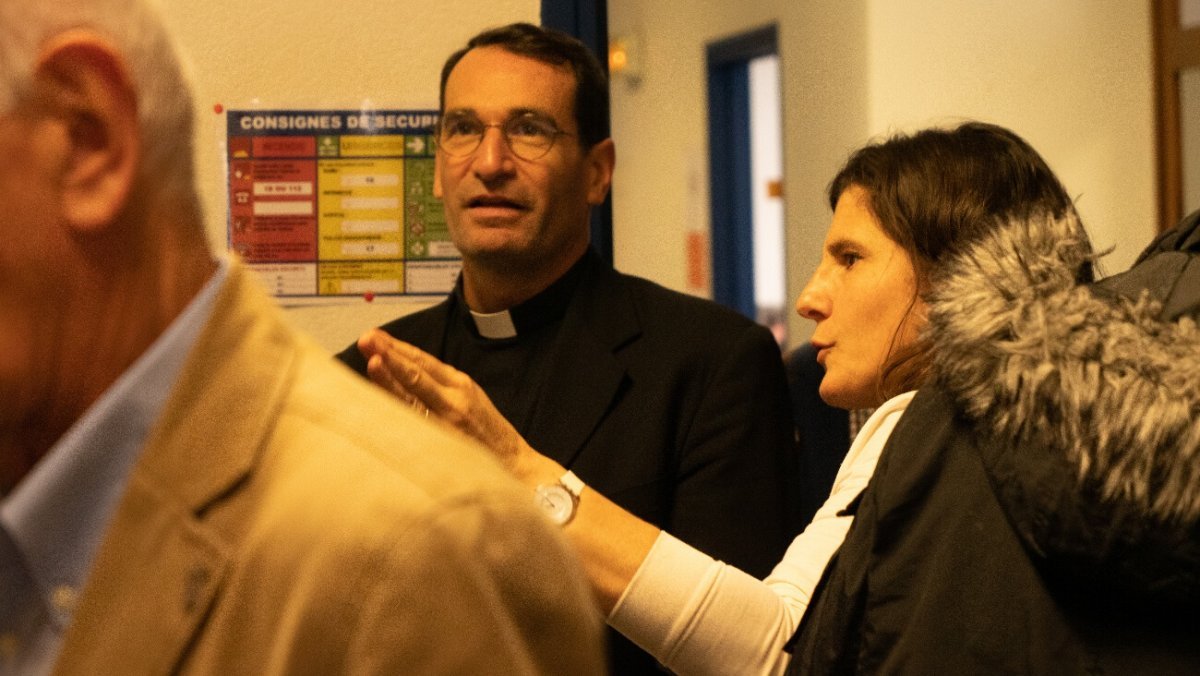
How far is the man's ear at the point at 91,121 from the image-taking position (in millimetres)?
738

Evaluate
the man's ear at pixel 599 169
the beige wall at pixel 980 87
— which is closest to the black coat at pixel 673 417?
the man's ear at pixel 599 169

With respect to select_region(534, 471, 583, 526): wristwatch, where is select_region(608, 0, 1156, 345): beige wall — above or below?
above

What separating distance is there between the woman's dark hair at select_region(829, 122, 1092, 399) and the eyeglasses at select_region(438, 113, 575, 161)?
61 centimetres

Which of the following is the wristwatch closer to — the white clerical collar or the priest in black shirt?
the priest in black shirt

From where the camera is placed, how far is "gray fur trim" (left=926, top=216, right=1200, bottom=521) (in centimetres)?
107

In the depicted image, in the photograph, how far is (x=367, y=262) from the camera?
226cm

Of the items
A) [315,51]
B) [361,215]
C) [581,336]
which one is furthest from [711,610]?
[315,51]

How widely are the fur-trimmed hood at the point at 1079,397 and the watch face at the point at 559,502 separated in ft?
1.43

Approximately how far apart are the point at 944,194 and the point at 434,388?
62cm

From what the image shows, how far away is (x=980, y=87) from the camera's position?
5.41 m

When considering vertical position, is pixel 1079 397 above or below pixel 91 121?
below

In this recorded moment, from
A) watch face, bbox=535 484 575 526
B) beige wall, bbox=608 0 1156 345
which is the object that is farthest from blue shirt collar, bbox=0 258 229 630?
beige wall, bbox=608 0 1156 345

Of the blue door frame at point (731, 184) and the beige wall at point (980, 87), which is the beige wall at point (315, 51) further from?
the blue door frame at point (731, 184)

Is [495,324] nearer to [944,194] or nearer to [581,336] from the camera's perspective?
[581,336]
